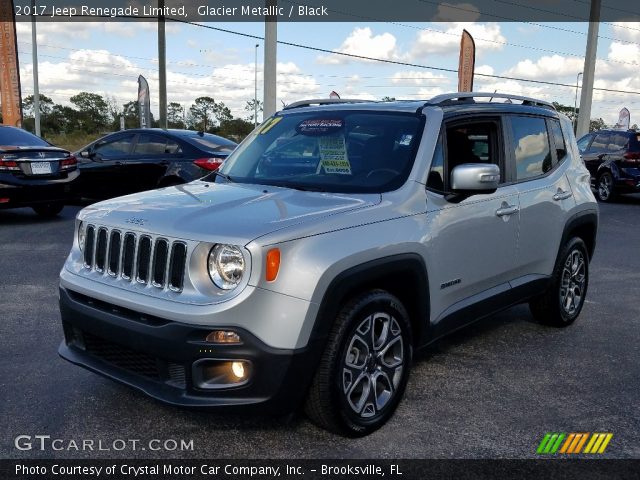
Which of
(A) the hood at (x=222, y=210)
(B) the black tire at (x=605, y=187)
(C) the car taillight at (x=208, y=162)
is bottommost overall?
(B) the black tire at (x=605, y=187)

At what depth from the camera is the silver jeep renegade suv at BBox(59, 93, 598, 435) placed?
3016 mm

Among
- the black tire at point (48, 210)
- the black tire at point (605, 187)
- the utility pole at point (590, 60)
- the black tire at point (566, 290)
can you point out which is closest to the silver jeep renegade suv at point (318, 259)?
the black tire at point (566, 290)

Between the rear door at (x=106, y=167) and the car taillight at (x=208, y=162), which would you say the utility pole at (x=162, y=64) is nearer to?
the rear door at (x=106, y=167)

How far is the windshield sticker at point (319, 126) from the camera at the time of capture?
440cm

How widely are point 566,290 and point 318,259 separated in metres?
3.23

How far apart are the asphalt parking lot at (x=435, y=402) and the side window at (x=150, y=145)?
199 inches

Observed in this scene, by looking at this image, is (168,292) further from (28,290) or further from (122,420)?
(28,290)

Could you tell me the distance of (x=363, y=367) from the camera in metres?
3.43

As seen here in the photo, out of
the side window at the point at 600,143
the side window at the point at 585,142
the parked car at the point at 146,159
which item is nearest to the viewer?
the parked car at the point at 146,159

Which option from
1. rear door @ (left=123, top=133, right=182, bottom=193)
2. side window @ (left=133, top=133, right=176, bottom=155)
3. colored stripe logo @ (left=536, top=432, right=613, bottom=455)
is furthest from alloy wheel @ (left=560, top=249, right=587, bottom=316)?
side window @ (left=133, top=133, right=176, bottom=155)

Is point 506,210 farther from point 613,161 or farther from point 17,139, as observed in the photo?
point 613,161

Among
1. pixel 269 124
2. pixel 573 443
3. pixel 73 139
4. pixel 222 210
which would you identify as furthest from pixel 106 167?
pixel 73 139

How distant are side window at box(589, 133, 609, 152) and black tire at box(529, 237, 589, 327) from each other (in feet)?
37.4

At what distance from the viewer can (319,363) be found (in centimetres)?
318
